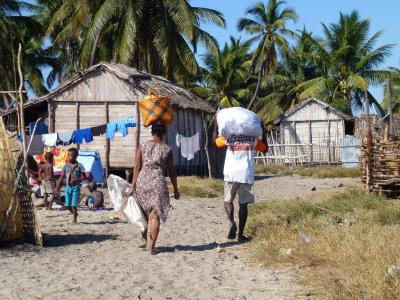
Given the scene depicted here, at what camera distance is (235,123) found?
793 cm

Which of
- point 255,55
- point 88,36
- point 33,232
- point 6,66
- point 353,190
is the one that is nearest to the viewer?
point 33,232

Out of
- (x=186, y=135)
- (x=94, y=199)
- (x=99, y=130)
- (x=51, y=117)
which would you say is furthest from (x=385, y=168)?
(x=51, y=117)

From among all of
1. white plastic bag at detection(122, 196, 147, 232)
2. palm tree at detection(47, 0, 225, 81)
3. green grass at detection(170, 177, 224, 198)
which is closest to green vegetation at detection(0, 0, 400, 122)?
palm tree at detection(47, 0, 225, 81)

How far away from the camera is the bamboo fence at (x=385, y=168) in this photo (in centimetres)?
1231

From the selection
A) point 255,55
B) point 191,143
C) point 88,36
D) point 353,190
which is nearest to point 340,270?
point 353,190

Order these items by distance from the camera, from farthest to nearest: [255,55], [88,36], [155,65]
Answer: [255,55] → [155,65] → [88,36]

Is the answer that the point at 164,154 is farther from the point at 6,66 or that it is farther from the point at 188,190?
the point at 6,66

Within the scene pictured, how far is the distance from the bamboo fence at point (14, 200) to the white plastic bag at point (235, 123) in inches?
100

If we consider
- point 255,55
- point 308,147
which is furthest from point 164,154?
point 255,55

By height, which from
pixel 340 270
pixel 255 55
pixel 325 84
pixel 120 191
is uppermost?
pixel 255 55

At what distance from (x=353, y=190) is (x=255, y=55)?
23.4m

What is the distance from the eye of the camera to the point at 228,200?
26.5ft

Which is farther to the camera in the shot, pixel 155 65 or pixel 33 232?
pixel 155 65

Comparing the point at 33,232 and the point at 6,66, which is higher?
the point at 6,66
